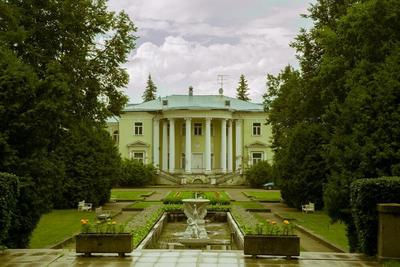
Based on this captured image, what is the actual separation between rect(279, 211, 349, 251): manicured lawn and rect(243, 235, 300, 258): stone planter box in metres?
5.48

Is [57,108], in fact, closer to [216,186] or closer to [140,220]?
[140,220]

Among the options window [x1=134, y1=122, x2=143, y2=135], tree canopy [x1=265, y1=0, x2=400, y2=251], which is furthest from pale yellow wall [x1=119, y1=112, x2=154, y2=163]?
tree canopy [x1=265, y1=0, x2=400, y2=251]

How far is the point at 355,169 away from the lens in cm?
1530

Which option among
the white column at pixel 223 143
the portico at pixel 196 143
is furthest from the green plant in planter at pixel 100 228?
the white column at pixel 223 143

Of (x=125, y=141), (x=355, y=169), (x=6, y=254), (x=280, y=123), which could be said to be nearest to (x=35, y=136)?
(x=6, y=254)

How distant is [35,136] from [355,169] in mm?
8448

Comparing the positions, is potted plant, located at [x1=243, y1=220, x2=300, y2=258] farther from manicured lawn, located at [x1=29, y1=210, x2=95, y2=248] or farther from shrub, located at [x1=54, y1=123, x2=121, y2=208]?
shrub, located at [x1=54, y1=123, x2=121, y2=208]

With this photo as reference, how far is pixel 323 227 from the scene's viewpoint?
23.4 m

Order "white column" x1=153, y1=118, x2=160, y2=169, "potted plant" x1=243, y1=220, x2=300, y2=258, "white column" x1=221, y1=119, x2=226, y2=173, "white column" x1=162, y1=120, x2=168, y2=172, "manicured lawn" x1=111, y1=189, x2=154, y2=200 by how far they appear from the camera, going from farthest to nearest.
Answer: "white column" x1=153, y1=118, x2=160, y2=169 → "white column" x1=162, y1=120, x2=168, y2=172 → "white column" x1=221, y1=119, x2=226, y2=173 → "manicured lawn" x1=111, y1=189, x2=154, y2=200 → "potted plant" x1=243, y1=220, x2=300, y2=258

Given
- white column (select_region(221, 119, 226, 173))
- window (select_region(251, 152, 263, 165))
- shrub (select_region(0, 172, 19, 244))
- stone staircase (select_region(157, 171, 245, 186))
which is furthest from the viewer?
window (select_region(251, 152, 263, 165))

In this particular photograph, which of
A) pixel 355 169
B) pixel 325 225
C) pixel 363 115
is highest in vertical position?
pixel 363 115

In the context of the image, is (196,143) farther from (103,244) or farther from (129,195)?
(103,244)

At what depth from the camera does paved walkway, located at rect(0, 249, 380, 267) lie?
35.9 ft

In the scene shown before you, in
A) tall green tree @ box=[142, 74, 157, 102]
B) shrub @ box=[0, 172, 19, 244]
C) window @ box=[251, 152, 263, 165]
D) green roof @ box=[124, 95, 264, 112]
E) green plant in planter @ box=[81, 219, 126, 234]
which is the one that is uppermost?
tall green tree @ box=[142, 74, 157, 102]
